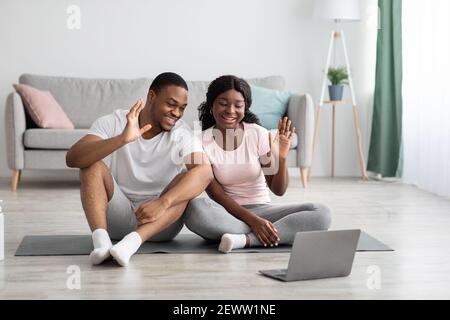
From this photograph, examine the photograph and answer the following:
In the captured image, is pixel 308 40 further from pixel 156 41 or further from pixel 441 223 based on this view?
pixel 441 223

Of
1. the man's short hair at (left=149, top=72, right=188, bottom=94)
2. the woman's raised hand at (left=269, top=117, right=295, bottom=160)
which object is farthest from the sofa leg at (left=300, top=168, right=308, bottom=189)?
the man's short hair at (left=149, top=72, right=188, bottom=94)

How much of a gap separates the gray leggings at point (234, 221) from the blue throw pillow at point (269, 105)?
8.70 ft

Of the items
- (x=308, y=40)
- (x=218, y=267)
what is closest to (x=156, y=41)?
(x=308, y=40)

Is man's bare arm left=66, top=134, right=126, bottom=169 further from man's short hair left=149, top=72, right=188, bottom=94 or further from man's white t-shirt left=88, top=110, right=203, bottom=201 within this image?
man's short hair left=149, top=72, right=188, bottom=94

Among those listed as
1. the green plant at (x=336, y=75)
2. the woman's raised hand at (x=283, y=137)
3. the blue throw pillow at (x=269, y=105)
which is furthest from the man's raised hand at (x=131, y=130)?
the green plant at (x=336, y=75)

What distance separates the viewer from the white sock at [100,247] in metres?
3.13

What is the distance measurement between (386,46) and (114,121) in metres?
3.56

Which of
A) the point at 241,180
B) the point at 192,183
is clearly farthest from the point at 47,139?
the point at 192,183

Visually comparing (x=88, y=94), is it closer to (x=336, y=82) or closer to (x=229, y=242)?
(x=336, y=82)

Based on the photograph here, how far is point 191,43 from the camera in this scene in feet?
22.3

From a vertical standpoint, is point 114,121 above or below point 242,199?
above

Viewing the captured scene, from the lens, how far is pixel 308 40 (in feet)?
22.6

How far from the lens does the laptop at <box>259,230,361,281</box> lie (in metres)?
2.89

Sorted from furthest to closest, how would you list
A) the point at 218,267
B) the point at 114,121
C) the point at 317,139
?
1. the point at 317,139
2. the point at 114,121
3. the point at 218,267
